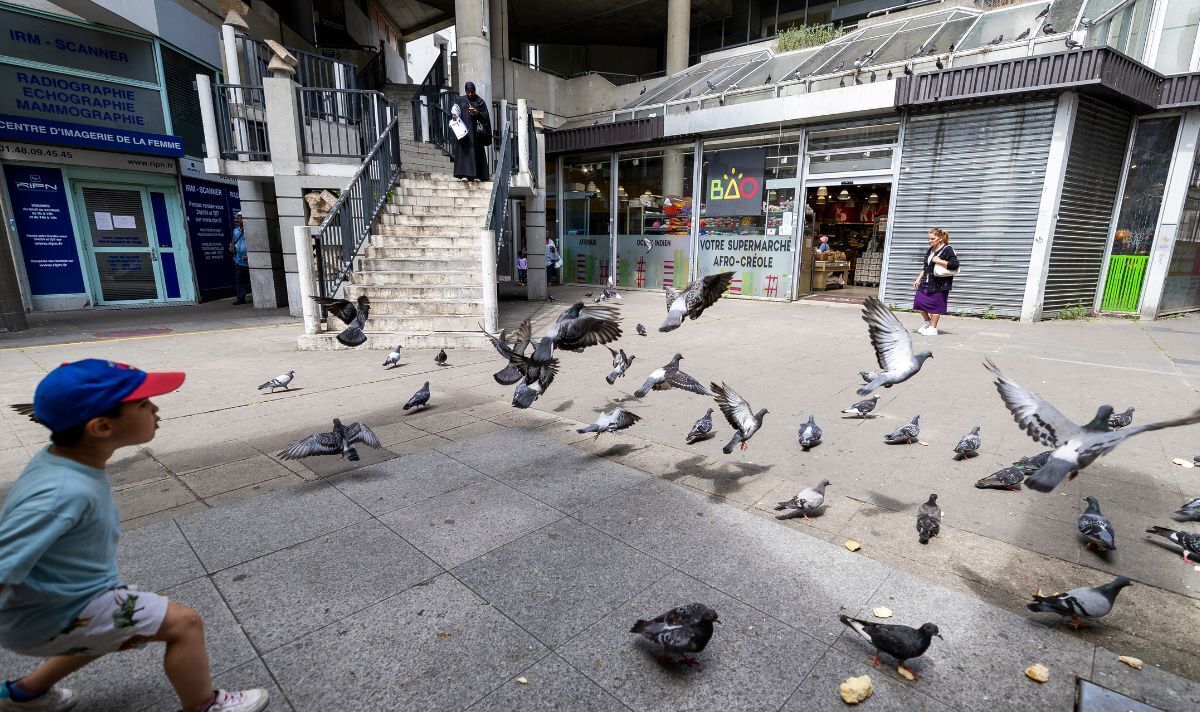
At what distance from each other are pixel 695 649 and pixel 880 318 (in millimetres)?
2876

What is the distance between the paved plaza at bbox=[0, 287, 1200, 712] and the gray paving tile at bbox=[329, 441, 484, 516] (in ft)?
0.07

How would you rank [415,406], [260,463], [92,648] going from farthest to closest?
[415,406]
[260,463]
[92,648]

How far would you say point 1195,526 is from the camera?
3.46 metres

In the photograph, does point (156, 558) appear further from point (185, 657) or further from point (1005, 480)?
point (1005, 480)

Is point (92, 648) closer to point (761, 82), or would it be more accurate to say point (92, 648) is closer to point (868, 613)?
point (868, 613)

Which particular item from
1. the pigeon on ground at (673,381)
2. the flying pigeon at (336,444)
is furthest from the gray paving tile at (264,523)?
the pigeon on ground at (673,381)

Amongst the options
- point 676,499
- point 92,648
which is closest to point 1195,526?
point 676,499

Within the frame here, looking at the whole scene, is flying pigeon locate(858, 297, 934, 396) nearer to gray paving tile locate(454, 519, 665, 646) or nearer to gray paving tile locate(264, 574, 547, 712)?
gray paving tile locate(454, 519, 665, 646)

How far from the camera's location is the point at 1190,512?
3441mm

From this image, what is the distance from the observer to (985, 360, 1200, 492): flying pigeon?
237cm

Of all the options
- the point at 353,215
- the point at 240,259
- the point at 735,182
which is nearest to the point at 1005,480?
the point at 353,215

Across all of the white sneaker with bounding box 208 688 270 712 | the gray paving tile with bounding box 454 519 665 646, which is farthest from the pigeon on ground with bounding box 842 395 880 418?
the white sneaker with bounding box 208 688 270 712

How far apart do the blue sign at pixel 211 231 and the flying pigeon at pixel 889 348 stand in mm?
16418

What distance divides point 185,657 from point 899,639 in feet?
8.73
